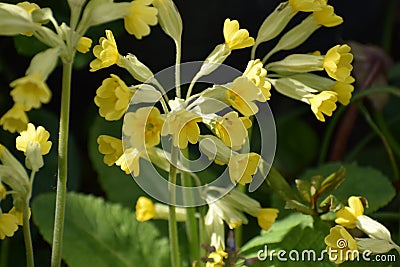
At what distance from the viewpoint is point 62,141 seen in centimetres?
86

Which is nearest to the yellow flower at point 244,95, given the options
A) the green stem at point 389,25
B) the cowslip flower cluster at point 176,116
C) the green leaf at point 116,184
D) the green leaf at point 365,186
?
the cowslip flower cluster at point 176,116

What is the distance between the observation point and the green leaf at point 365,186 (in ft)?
4.02

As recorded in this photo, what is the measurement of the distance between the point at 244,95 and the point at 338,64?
7.3 inches

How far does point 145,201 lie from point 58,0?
2.09 feet

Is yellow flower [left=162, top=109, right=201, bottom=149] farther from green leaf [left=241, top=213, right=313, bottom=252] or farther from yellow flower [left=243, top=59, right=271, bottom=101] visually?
green leaf [left=241, top=213, right=313, bottom=252]

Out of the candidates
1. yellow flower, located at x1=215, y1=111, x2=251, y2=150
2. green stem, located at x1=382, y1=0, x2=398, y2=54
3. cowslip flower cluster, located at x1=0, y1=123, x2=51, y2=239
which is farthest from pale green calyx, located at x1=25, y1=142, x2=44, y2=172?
green stem, located at x1=382, y1=0, x2=398, y2=54

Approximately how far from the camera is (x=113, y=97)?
0.86 metres

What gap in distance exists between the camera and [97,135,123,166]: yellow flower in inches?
35.7

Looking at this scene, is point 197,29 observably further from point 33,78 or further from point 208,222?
point 33,78

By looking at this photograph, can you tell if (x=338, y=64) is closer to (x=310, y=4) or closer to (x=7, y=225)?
(x=310, y=4)

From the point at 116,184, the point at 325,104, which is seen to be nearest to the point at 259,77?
the point at 325,104

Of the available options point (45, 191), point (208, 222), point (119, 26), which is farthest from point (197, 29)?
point (208, 222)

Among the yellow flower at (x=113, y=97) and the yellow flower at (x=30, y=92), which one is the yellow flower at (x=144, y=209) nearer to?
the yellow flower at (x=113, y=97)

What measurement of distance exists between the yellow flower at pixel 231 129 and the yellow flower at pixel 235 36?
11 cm
